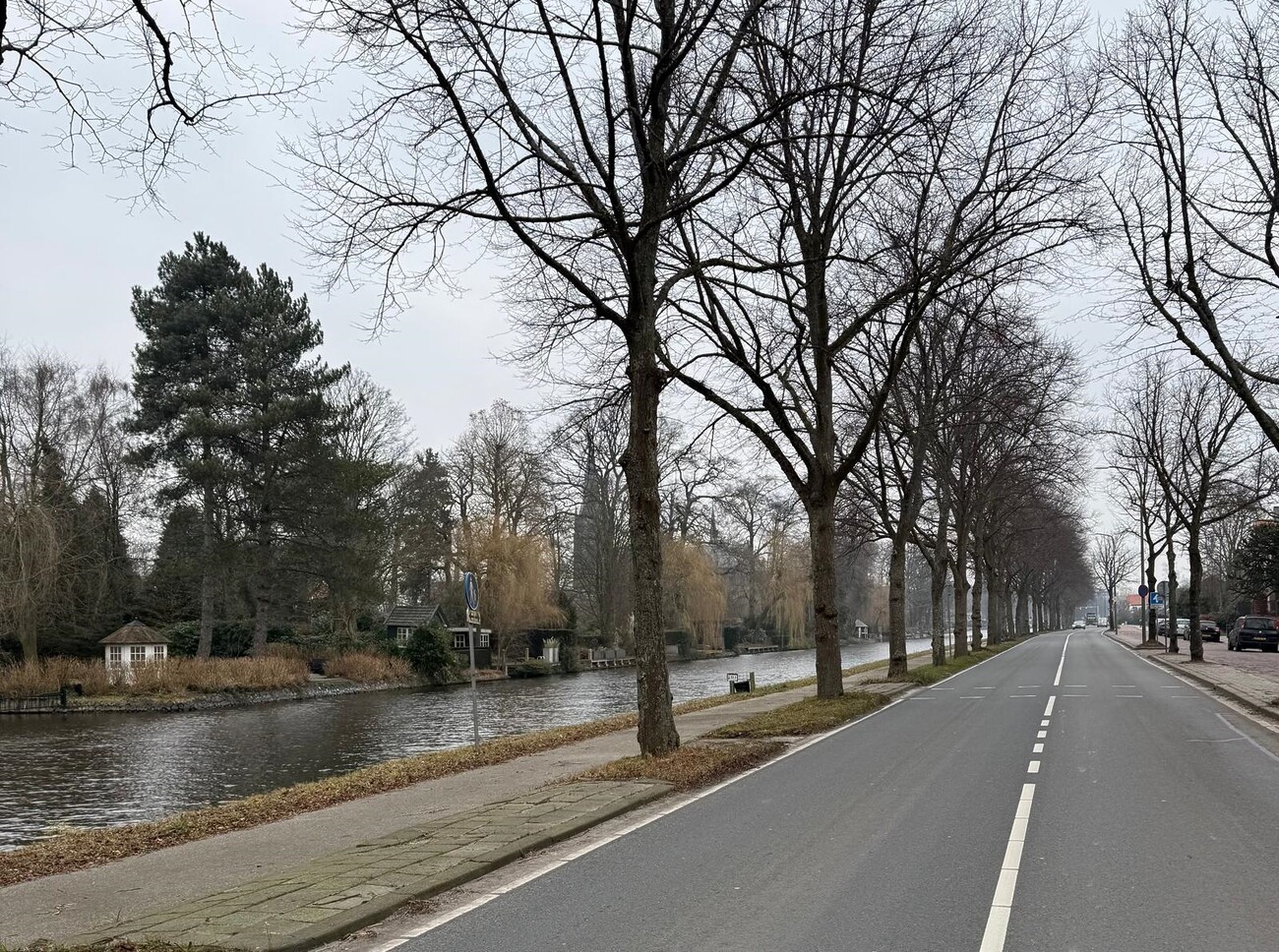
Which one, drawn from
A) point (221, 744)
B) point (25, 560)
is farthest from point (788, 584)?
point (221, 744)

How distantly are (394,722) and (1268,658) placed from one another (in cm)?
3230

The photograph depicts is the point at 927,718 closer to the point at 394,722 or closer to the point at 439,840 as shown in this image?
the point at 439,840

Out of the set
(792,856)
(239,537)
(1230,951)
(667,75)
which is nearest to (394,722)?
(239,537)

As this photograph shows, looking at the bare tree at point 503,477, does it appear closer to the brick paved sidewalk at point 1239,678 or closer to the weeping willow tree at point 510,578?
the weeping willow tree at point 510,578

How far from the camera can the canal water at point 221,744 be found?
20.1m

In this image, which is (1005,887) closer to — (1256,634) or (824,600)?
(824,600)

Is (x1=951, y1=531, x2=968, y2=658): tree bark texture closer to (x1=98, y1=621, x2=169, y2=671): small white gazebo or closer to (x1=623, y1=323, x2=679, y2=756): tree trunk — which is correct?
(x1=623, y1=323, x2=679, y2=756): tree trunk

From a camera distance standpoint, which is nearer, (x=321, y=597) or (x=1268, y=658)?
(x=1268, y=658)

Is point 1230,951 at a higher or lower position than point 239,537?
lower

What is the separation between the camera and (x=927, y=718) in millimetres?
19172

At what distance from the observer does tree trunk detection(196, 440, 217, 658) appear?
4753cm

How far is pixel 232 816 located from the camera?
38.1 ft

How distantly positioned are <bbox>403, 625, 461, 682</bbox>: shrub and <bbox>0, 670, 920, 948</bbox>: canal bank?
40993mm

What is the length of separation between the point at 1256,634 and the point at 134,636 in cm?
5121
